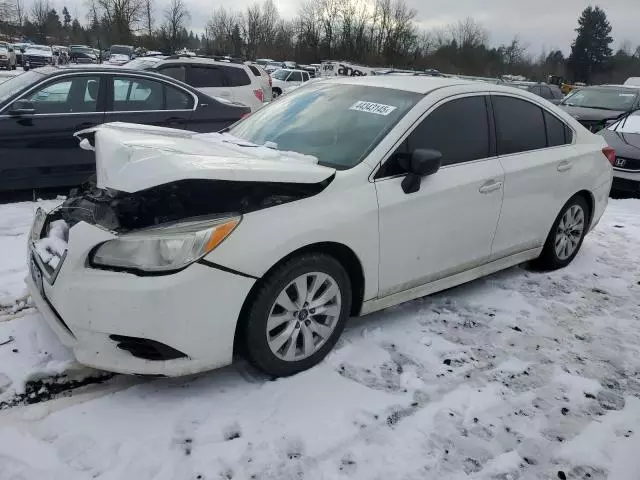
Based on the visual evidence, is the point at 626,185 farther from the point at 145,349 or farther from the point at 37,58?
the point at 37,58

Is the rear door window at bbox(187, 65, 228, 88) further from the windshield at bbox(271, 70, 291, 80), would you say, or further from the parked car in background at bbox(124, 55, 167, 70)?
the windshield at bbox(271, 70, 291, 80)

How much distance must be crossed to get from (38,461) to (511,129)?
3.75 meters

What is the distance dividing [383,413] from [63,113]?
17.7ft

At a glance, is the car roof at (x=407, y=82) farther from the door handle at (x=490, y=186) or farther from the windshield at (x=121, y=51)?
the windshield at (x=121, y=51)

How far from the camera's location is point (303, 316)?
3057 mm

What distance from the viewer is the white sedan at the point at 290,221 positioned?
2627 mm

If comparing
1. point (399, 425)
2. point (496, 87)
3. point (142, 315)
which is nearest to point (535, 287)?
point (496, 87)

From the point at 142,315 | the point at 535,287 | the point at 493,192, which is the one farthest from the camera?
the point at 535,287

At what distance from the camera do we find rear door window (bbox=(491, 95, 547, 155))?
4156 millimetres

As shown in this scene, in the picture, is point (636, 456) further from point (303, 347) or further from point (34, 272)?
point (34, 272)

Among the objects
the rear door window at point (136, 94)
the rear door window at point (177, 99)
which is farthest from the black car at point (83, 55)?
the rear door window at point (136, 94)

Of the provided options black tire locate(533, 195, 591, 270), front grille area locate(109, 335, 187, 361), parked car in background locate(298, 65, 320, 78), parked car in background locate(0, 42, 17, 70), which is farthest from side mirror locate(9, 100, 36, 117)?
parked car in background locate(0, 42, 17, 70)

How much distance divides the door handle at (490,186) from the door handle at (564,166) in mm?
905

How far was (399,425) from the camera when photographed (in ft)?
A: 9.08
